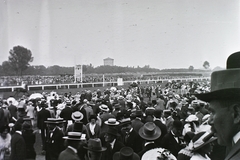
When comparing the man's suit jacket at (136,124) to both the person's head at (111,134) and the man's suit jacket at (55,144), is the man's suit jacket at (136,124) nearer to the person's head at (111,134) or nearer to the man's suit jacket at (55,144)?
the person's head at (111,134)

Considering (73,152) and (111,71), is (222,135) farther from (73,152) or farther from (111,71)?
(111,71)

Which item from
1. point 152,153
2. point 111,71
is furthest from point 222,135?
point 111,71

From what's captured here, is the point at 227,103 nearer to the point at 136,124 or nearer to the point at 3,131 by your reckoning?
the point at 136,124

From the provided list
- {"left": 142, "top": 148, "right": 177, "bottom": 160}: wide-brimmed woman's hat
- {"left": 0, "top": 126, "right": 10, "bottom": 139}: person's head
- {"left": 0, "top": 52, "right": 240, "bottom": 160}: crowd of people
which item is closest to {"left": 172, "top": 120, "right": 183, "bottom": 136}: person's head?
{"left": 0, "top": 52, "right": 240, "bottom": 160}: crowd of people

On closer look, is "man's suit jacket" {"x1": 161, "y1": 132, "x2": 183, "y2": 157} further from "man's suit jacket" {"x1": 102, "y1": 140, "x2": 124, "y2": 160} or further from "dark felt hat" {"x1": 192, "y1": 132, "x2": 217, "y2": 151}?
"dark felt hat" {"x1": 192, "y1": 132, "x2": 217, "y2": 151}

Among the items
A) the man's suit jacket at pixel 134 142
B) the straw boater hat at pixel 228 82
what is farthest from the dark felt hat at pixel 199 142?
the man's suit jacket at pixel 134 142

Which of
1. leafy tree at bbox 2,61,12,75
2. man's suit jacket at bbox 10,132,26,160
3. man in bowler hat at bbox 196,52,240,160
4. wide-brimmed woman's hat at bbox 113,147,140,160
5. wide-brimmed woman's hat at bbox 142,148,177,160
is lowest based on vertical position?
man's suit jacket at bbox 10,132,26,160

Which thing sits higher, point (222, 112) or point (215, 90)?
point (215, 90)
